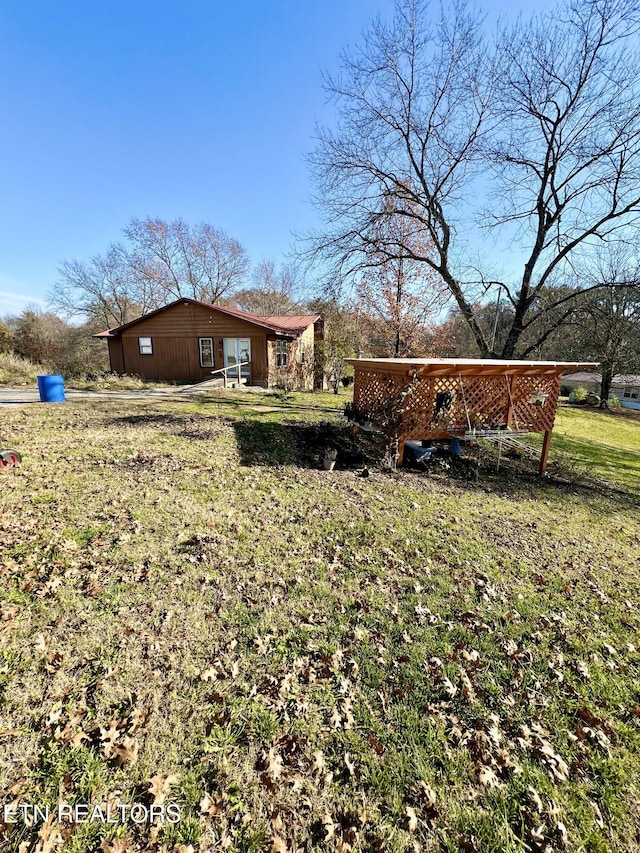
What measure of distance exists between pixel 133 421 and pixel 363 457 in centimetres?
598

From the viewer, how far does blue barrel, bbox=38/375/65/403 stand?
37.9 feet

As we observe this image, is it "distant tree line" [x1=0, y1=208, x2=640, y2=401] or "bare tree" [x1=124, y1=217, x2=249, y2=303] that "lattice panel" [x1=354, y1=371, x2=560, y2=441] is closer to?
"distant tree line" [x1=0, y1=208, x2=640, y2=401]

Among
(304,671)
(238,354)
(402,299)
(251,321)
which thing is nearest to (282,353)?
(238,354)

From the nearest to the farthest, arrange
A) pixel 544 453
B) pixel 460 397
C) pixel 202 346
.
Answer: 1. pixel 460 397
2. pixel 544 453
3. pixel 202 346

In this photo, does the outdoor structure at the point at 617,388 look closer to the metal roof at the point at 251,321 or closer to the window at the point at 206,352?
the metal roof at the point at 251,321

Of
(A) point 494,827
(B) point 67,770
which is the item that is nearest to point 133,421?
(B) point 67,770

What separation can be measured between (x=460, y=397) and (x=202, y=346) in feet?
50.4

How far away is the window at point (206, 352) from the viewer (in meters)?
19.2

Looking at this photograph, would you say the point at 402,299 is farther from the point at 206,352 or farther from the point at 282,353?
the point at 206,352

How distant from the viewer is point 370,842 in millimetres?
1873

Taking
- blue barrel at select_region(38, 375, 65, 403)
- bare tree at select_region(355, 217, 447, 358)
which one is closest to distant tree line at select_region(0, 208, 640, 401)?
bare tree at select_region(355, 217, 447, 358)

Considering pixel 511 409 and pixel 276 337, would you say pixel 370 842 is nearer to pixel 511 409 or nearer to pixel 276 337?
pixel 511 409

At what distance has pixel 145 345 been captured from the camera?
20141 mm

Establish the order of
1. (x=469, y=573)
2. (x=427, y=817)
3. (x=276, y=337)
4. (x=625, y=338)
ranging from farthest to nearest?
1. (x=276, y=337)
2. (x=625, y=338)
3. (x=469, y=573)
4. (x=427, y=817)
